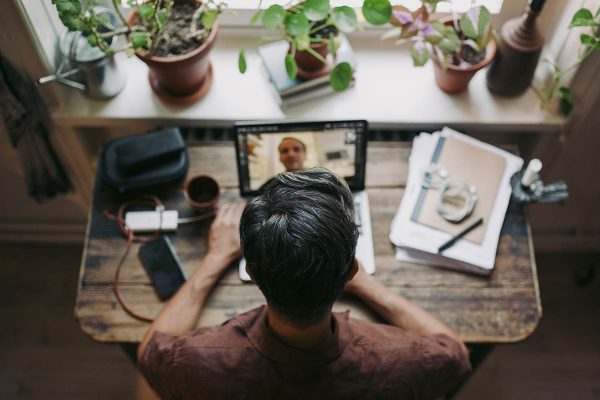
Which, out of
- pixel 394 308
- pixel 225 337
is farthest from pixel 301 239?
pixel 394 308

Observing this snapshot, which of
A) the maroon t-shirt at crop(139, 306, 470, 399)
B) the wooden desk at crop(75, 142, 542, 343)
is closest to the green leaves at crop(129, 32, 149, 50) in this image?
the wooden desk at crop(75, 142, 542, 343)

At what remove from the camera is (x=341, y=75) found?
1.36 metres

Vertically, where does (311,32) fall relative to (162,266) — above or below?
above

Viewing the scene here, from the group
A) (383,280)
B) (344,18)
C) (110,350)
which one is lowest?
(110,350)

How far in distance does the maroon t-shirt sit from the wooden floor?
0.77 meters

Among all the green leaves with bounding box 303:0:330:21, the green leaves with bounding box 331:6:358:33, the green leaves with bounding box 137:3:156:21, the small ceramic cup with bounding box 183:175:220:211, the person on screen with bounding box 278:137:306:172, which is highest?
the green leaves with bounding box 137:3:156:21

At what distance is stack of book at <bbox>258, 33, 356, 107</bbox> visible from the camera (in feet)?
4.89

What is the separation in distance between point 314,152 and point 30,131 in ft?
2.49

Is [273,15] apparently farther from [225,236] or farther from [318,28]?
[225,236]

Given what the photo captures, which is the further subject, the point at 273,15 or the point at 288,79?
the point at 288,79

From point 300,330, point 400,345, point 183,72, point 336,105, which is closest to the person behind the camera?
point 300,330

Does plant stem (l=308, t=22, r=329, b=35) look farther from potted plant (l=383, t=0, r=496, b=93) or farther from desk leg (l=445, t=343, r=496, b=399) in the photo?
desk leg (l=445, t=343, r=496, b=399)

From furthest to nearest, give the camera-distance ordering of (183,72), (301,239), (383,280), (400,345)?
1. (183,72)
2. (383,280)
3. (400,345)
4. (301,239)

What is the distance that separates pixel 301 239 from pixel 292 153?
0.52 metres
